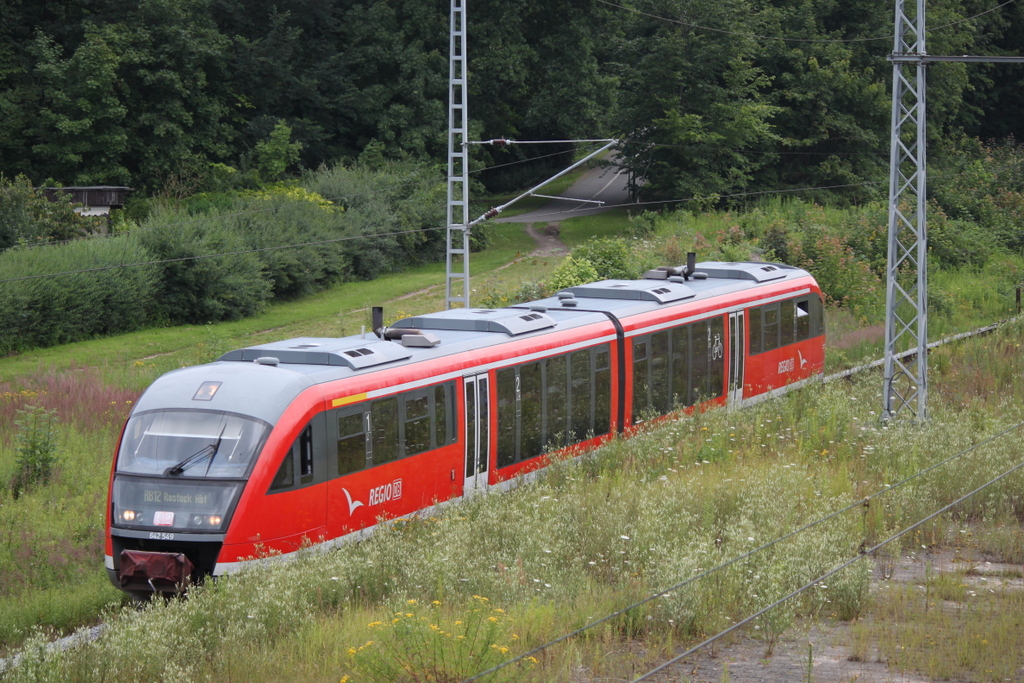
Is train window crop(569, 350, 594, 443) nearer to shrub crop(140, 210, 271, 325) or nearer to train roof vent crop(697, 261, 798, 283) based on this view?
train roof vent crop(697, 261, 798, 283)

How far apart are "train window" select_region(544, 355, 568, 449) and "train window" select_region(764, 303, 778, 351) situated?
21.2 feet

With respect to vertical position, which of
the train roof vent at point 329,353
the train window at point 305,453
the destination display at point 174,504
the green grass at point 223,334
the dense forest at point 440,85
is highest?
the dense forest at point 440,85

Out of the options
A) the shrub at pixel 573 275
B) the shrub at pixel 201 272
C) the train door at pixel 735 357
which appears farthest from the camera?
the shrub at pixel 201 272

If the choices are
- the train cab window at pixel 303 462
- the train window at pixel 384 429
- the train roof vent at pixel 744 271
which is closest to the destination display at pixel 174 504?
the train cab window at pixel 303 462

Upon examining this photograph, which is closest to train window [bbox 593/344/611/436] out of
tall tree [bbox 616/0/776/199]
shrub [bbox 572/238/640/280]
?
shrub [bbox 572/238/640/280]

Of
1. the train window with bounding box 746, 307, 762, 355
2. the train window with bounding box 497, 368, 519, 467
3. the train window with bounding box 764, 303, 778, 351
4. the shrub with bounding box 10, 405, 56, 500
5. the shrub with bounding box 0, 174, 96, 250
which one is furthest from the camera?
the shrub with bounding box 0, 174, 96, 250

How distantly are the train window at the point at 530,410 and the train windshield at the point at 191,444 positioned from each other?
450 cm

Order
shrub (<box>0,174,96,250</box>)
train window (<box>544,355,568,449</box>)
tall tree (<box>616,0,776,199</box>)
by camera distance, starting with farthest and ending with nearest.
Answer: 1. tall tree (<box>616,0,776,199</box>)
2. shrub (<box>0,174,96,250</box>)
3. train window (<box>544,355,568,449</box>)

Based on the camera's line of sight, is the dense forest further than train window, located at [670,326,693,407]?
Yes

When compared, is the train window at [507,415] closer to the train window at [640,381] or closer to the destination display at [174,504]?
the train window at [640,381]

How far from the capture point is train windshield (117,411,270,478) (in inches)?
443

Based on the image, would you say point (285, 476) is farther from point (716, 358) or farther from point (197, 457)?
point (716, 358)

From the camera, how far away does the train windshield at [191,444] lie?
11258 millimetres

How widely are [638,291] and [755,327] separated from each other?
308 centimetres
